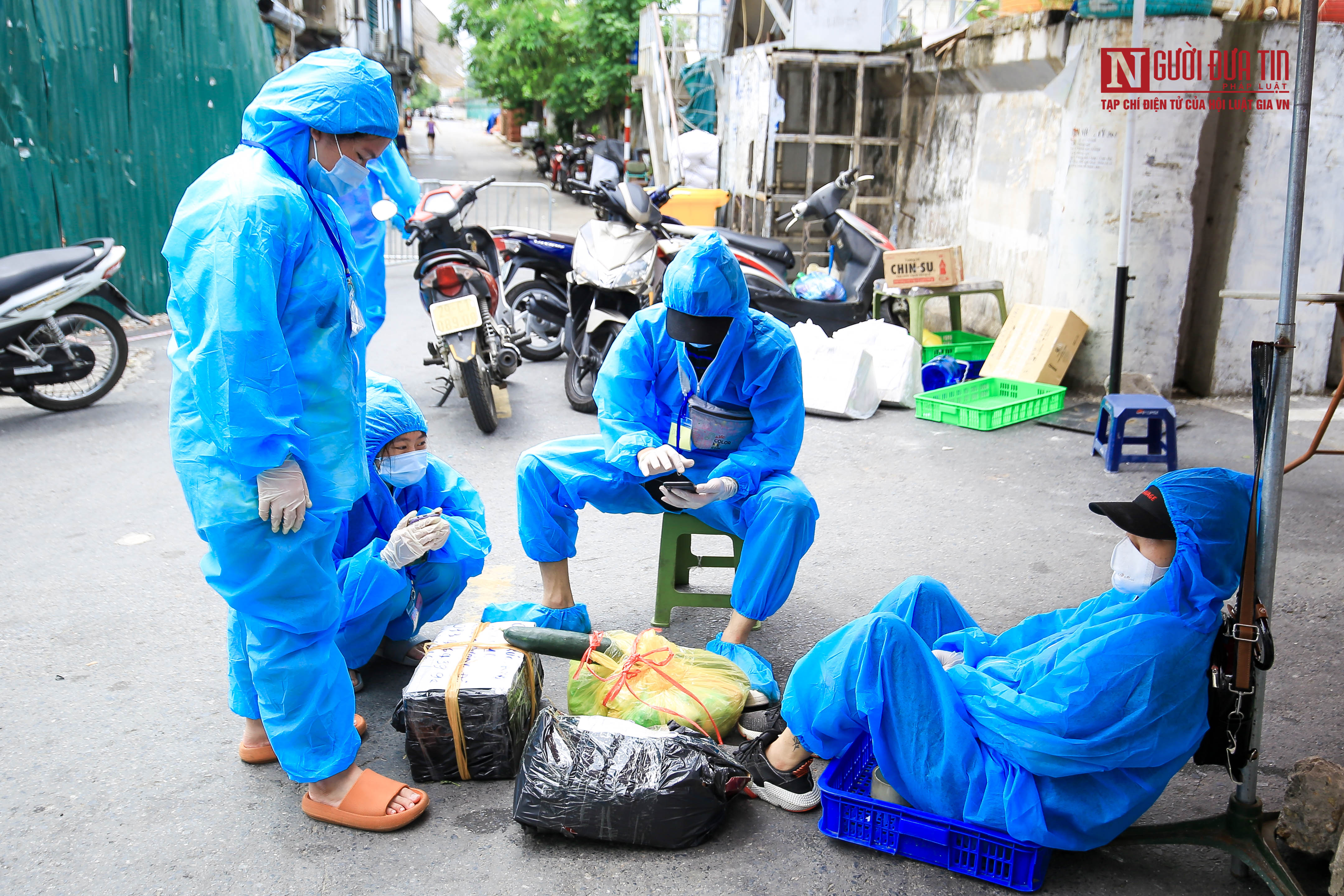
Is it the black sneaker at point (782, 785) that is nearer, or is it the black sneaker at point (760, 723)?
the black sneaker at point (782, 785)

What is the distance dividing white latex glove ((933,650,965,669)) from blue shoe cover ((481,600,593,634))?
4.15ft

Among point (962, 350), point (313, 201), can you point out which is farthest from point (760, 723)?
point (962, 350)

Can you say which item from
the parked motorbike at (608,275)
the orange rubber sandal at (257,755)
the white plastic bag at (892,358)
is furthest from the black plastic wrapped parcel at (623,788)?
the white plastic bag at (892,358)

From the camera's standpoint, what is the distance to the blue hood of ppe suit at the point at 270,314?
2.19 meters

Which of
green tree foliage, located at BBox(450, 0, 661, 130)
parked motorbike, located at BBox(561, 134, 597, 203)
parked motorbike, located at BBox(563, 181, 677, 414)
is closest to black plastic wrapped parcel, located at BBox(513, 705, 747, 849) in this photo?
parked motorbike, located at BBox(563, 181, 677, 414)

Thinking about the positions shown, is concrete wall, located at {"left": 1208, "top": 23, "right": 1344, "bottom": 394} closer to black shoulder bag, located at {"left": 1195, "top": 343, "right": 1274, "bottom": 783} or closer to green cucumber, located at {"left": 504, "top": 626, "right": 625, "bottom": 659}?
black shoulder bag, located at {"left": 1195, "top": 343, "right": 1274, "bottom": 783}

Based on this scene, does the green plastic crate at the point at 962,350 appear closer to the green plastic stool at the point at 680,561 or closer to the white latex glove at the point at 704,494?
the green plastic stool at the point at 680,561

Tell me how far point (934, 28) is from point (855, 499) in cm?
793

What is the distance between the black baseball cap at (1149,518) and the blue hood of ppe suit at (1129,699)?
1.4 inches

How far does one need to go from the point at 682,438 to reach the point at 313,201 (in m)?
1.60

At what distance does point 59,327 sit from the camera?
5938 millimetres

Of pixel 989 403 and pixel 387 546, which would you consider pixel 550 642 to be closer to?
pixel 387 546

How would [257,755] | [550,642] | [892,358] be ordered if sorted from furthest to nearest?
[892,358], [550,642], [257,755]

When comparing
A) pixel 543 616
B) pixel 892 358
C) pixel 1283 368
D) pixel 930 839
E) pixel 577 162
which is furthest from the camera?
pixel 577 162
